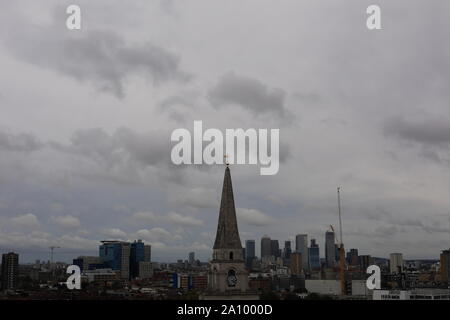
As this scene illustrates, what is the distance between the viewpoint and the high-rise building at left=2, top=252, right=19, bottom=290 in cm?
18162

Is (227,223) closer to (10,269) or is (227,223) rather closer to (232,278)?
(232,278)

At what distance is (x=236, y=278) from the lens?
6638 cm

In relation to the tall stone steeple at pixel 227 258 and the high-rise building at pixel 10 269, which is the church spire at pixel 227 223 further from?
the high-rise building at pixel 10 269

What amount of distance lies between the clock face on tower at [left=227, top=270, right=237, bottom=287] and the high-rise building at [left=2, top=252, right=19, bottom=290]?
132 m

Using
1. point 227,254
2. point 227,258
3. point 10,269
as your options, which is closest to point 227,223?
point 227,254

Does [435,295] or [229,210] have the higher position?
[229,210]

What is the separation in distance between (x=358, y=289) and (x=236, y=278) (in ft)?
447

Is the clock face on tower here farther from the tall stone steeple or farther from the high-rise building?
the high-rise building

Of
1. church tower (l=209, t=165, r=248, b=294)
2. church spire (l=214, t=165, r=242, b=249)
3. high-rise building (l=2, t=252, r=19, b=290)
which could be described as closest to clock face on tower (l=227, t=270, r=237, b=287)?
church tower (l=209, t=165, r=248, b=294)
